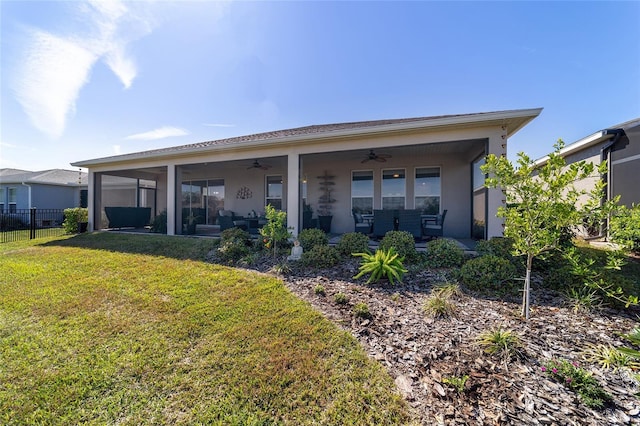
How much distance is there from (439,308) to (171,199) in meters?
8.95

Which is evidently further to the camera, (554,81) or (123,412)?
(554,81)

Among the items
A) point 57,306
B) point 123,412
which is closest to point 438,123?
point 123,412

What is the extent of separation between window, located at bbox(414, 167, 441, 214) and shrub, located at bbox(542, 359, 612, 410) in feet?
23.4

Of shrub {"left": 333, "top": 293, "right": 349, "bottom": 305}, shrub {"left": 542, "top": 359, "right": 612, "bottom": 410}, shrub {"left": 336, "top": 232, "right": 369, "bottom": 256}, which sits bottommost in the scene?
shrub {"left": 542, "top": 359, "right": 612, "bottom": 410}

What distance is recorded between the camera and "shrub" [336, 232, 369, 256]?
5.61 m

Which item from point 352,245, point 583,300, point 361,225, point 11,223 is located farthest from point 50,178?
point 583,300

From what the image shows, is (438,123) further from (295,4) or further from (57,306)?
(57,306)

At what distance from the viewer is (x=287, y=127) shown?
1201cm

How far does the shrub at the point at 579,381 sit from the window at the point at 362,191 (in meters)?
7.57

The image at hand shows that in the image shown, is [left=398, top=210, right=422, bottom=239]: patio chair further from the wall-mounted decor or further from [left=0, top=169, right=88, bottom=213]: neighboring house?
A: [left=0, top=169, right=88, bottom=213]: neighboring house

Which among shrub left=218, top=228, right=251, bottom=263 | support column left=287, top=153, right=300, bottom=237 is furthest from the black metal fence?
support column left=287, top=153, right=300, bottom=237

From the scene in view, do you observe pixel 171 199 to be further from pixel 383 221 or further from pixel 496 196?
pixel 496 196

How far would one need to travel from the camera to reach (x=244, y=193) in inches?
464

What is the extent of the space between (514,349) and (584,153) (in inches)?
391
